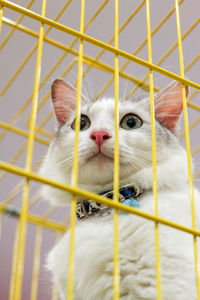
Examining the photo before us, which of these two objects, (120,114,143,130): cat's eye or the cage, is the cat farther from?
the cage

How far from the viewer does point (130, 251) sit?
101 cm

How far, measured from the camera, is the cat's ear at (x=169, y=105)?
1417 mm

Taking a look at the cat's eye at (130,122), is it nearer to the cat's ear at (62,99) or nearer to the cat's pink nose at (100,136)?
the cat's pink nose at (100,136)

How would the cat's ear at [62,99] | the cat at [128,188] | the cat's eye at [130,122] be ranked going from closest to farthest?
the cat at [128,188]
the cat's eye at [130,122]
the cat's ear at [62,99]

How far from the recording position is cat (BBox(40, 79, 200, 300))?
969 millimetres

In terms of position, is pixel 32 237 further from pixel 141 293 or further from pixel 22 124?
pixel 141 293

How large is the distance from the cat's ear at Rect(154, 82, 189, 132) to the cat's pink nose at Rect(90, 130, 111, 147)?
34 centimetres

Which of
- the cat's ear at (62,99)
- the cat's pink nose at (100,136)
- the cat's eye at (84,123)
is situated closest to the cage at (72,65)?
the cat's ear at (62,99)

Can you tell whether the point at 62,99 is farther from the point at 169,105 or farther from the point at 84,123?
the point at 169,105

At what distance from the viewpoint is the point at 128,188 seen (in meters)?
1.18

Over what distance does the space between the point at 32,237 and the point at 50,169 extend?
0.96m

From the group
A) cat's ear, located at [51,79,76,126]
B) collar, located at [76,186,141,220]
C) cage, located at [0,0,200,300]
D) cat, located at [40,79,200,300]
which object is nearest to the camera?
cat, located at [40,79,200,300]

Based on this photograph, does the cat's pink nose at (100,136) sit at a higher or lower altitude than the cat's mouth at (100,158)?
higher

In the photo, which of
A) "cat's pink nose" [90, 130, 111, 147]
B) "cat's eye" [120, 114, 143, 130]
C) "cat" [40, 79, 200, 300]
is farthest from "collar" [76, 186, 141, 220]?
"cat's eye" [120, 114, 143, 130]
